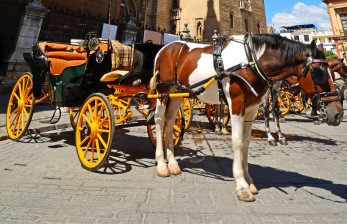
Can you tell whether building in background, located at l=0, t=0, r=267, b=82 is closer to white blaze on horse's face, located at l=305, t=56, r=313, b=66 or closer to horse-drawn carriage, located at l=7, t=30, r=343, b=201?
horse-drawn carriage, located at l=7, t=30, r=343, b=201

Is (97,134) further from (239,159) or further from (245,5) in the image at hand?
(245,5)

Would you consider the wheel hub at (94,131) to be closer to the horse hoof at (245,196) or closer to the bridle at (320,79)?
the horse hoof at (245,196)

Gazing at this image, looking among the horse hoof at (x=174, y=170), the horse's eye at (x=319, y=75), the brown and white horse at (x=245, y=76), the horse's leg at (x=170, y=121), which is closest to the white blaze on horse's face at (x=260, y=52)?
the brown and white horse at (x=245, y=76)

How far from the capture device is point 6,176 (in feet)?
10.2

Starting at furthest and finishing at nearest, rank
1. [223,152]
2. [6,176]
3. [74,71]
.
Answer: [223,152] → [74,71] → [6,176]

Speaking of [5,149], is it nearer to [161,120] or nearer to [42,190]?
[42,190]

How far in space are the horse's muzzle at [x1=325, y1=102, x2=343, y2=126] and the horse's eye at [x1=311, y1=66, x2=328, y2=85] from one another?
262mm

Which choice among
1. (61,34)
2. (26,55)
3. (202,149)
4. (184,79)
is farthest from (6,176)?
(61,34)

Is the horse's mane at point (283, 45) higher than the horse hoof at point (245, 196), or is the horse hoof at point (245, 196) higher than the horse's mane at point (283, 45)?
the horse's mane at point (283, 45)

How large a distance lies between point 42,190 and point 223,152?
3.26m

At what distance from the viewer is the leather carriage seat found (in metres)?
4.93

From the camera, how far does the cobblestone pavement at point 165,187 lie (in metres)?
2.22

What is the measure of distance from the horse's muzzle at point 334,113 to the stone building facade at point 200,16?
28420mm

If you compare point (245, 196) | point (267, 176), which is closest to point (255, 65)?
point (245, 196)
